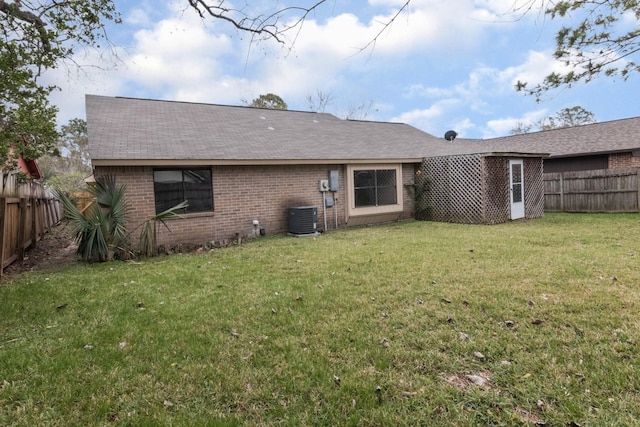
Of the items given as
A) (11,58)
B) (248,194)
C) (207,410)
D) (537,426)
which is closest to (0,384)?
(207,410)

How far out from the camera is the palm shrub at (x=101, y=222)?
8031 mm

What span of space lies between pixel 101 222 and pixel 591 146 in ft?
63.8

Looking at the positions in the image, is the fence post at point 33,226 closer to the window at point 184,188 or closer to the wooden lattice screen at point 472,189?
the window at point 184,188

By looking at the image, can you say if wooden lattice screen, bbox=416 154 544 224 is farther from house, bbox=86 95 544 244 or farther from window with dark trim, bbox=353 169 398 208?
window with dark trim, bbox=353 169 398 208

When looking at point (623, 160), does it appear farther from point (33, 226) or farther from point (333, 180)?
point (33, 226)

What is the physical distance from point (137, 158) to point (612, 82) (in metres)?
11.6

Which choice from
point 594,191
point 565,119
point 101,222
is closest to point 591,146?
point 594,191

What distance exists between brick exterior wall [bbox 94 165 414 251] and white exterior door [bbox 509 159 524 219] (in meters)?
6.03

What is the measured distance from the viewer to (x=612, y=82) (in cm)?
913

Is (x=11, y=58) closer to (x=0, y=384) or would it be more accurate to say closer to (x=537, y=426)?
(x=0, y=384)

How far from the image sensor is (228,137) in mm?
12094

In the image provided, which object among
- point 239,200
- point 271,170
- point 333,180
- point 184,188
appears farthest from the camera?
point 333,180

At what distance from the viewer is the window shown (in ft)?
32.2

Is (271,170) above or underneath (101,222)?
above
